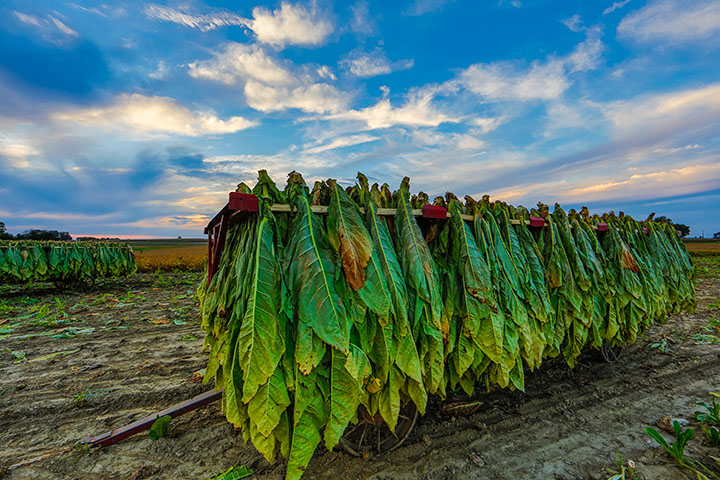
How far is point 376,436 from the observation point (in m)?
2.65

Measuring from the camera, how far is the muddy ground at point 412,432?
8.18 ft

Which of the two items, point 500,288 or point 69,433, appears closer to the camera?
point 500,288

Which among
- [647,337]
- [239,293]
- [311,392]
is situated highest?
[239,293]

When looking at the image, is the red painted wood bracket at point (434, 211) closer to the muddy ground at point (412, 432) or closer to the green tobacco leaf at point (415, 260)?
the green tobacco leaf at point (415, 260)

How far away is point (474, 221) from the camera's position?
9.52 feet

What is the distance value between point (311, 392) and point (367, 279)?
0.79m

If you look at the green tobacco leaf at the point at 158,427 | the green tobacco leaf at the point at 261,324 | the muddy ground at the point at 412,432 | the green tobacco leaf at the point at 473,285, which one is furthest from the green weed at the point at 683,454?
the green tobacco leaf at the point at 158,427

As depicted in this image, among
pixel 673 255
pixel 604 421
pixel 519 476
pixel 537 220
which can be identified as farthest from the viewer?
pixel 673 255

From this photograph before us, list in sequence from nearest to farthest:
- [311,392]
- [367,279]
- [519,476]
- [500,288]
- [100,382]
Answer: [311,392], [367,279], [519,476], [500,288], [100,382]

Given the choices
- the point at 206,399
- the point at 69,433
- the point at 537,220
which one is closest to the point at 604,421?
the point at 537,220

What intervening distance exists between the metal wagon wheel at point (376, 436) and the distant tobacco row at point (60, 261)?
13.1 meters

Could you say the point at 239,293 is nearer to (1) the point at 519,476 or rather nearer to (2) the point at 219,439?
(2) the point at 219,439

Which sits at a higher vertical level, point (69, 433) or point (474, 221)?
point (474, 221)

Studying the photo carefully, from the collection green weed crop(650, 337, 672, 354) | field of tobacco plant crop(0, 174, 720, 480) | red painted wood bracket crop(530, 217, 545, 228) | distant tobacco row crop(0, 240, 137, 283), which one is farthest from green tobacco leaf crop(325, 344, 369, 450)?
distant tobacco row crop(0, 240, 137, 283)
